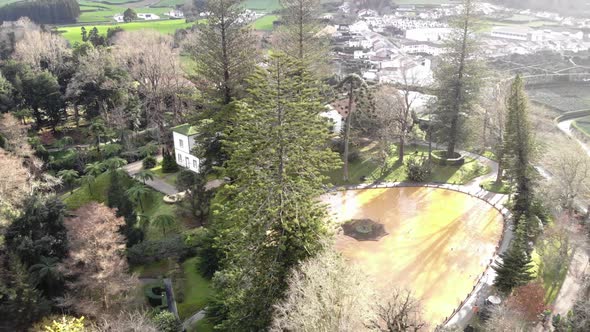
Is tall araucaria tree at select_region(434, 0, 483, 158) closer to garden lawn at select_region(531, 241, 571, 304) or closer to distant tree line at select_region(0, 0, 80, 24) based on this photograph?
garden lawn at select_region(531, 241, 571, 304)

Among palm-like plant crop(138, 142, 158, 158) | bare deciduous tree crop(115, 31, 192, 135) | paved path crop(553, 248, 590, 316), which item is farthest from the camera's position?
bare deciduous tree crop(115, 31, 192, 135)

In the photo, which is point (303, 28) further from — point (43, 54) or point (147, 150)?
point (43, 54)

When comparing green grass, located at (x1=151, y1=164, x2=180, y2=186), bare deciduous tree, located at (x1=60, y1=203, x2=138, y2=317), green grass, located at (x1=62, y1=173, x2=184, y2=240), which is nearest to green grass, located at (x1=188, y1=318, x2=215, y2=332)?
bare deciduous tree, located at (x1=60, y1=203, x2=138, y2=317)

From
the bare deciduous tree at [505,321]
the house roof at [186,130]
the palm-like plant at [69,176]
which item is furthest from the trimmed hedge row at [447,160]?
the palm-like plant at [69,176]

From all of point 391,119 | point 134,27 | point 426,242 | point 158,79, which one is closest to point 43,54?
point 158,79

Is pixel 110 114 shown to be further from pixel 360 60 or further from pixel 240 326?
A: pixel 360 60

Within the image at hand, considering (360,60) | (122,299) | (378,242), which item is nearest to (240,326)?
(122,299)
